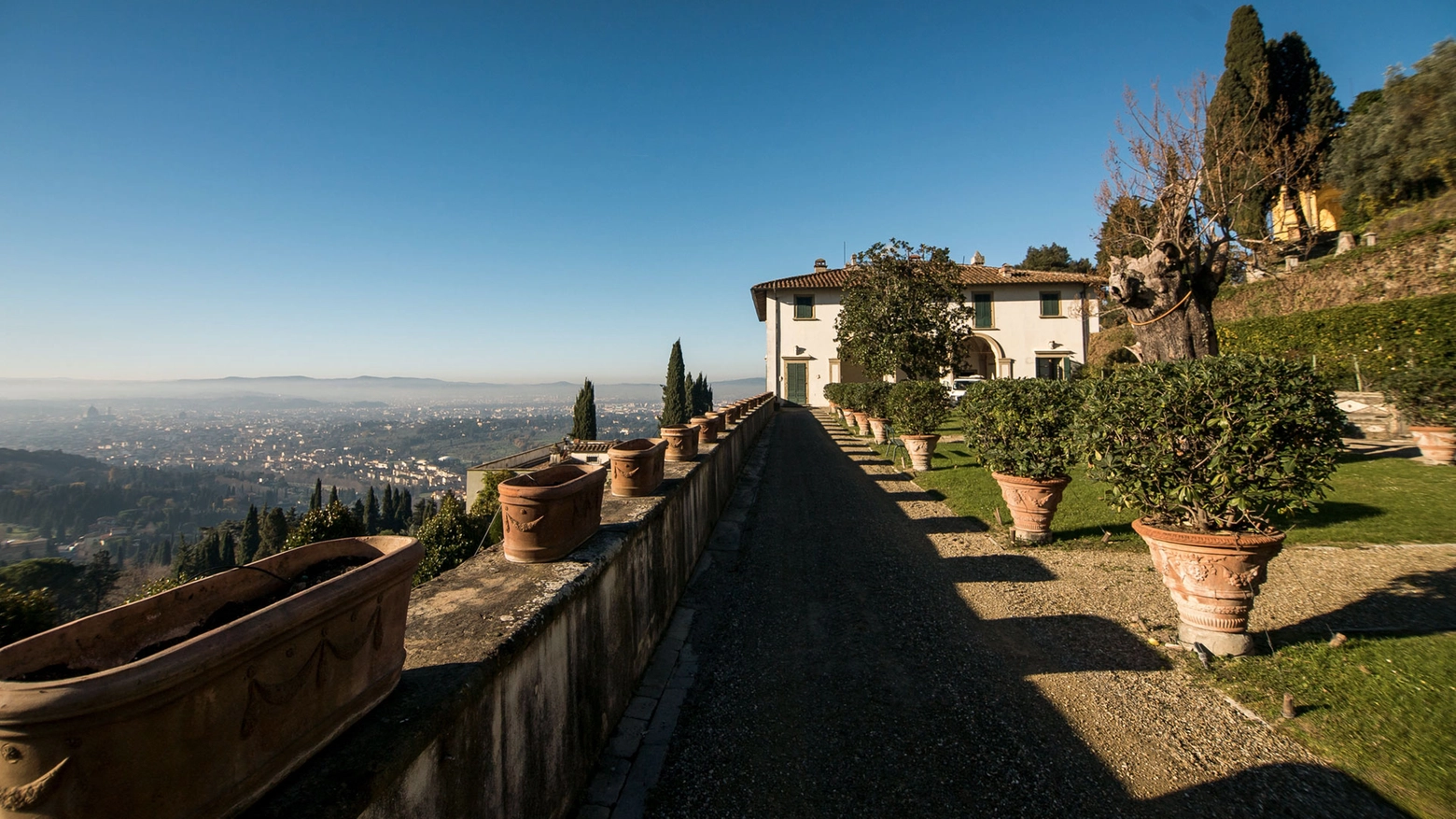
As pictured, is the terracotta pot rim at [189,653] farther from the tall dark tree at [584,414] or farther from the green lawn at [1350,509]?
the tall dark tree at [584,414]

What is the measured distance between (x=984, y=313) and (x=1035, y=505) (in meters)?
29.0

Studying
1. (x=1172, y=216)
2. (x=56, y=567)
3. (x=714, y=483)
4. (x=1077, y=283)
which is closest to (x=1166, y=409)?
(x=714, y=483)

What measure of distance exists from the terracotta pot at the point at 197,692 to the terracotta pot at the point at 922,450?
10.4 metres

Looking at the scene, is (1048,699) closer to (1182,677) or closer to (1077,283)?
(1182,677)

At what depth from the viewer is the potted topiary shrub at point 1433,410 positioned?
782 cm

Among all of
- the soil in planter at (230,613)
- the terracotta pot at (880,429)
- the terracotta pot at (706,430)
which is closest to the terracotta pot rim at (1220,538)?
the soil in planter at (230,613)

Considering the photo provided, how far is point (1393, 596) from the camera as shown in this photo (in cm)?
420

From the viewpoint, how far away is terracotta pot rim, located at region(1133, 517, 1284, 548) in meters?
3.43

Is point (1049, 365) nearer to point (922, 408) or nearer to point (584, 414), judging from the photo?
point (922, 408)

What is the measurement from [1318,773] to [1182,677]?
87 cm

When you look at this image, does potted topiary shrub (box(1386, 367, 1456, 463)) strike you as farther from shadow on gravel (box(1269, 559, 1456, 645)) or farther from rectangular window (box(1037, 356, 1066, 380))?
rectangular window (box(1037, 356, 1066, 380))

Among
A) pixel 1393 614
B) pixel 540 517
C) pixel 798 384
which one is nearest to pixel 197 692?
pixel 540 517

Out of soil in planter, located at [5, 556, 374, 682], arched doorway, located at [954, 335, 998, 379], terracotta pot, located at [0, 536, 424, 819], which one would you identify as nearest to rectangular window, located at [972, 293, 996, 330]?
arched doorway, located at [954, 335, 998, 379]

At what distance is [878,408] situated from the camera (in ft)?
51.5
